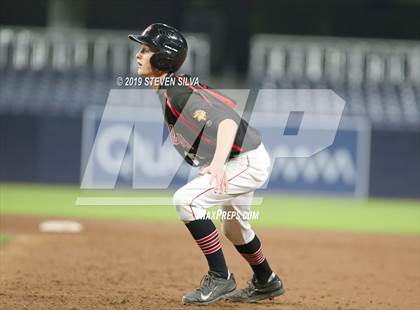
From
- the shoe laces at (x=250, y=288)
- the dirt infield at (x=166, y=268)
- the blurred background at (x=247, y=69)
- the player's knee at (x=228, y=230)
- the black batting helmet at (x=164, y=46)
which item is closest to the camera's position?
the black batting helmet at (x=164, y=46)

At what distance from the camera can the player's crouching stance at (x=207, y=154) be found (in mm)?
5898

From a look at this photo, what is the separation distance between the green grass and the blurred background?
0.51 m

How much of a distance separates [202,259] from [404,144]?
9.71 m

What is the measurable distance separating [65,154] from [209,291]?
12394 millimetres

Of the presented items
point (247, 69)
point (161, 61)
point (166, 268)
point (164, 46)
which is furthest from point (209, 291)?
point (247, 69)

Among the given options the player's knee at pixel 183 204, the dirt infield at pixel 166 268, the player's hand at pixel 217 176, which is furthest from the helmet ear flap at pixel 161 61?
the dirt infield at pixel 166 268

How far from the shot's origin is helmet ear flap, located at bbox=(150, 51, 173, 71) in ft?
19.8

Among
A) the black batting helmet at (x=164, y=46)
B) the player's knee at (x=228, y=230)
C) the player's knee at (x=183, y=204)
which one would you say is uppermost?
the black batting helmet at (x=164, y=46)

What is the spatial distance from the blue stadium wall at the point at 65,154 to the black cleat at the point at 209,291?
39.4 feet

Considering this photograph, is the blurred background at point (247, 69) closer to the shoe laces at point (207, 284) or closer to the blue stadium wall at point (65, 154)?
the blue stadium wall at point (65, 154)

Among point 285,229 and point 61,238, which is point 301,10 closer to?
point 285,229

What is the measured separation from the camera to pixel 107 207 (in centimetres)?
1598

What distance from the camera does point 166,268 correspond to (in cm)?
845

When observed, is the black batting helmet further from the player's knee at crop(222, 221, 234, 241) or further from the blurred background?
the blurred background
